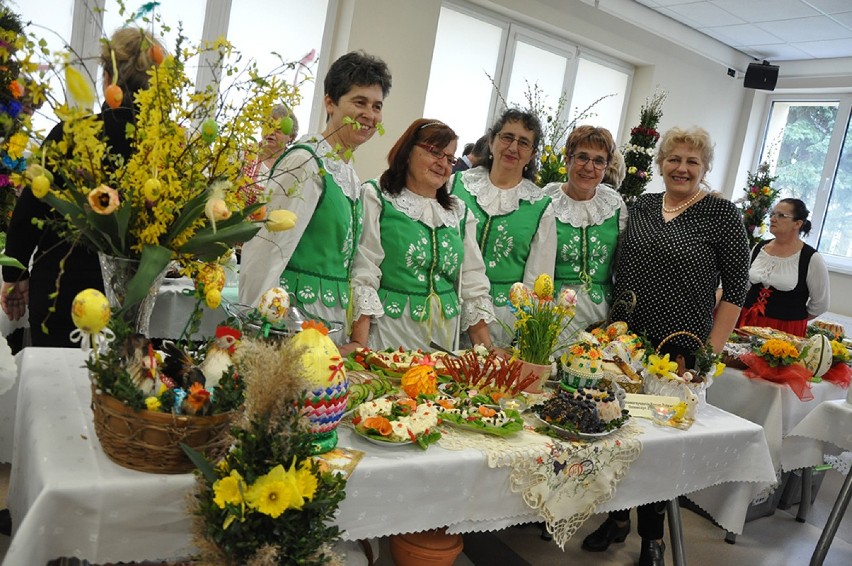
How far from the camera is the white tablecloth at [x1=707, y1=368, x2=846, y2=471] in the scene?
3150 mm

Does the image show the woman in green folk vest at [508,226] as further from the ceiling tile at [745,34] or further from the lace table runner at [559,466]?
the ceiling tile at [745,34]

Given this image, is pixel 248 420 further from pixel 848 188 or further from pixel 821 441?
pixel 848 188

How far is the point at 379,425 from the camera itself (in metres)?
1.50

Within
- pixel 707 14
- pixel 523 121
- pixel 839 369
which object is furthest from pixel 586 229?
pixel 707 14

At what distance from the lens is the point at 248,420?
1.16m

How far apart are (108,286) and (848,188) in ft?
Result: 28.0

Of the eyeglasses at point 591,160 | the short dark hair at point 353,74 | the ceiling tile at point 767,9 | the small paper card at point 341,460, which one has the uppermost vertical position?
the ceiling tile at point 767,9

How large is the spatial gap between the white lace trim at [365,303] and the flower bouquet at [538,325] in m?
0.45

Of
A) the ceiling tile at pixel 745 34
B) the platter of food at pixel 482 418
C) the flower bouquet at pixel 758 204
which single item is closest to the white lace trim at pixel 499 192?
the platter of food at pixel 482 418

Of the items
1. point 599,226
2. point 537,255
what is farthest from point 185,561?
point 599,226

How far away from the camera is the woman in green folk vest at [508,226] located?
272 centimetres

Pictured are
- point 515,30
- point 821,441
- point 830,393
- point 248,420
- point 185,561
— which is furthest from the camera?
point 515,30

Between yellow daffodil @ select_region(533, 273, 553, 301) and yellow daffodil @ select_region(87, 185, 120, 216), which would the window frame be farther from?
yellow daffodil @ select_region(87, 185, 120, 216)

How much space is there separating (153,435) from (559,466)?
940mm
